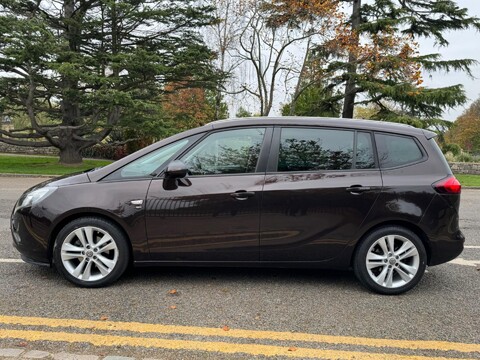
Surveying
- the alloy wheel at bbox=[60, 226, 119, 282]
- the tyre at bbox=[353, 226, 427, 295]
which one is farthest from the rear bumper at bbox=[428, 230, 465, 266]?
the alloy wheel at bbox=[60, 226, 119, 282]

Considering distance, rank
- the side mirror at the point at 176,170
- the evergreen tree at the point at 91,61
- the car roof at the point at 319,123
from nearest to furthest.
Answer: the side mirror at the point at 176,170
the car roof at the point at 319,123
the evergreen tree at the point at 91,61

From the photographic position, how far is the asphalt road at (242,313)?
2793 millimetres

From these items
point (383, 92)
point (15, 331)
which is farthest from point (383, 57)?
point (15, 331)

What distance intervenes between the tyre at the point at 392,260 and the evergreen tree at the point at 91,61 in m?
14.2

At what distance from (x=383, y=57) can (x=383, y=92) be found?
186 cm

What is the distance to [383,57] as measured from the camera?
18.6 meters

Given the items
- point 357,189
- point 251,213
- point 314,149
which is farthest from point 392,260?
point 251,213

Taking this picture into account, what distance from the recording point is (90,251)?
3.71m

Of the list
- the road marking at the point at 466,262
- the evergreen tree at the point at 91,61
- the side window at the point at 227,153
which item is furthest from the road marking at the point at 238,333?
the evergreen tree at the point at 91,61

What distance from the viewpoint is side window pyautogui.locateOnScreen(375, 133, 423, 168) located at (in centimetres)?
386

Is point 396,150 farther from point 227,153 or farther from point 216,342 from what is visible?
point 216,342

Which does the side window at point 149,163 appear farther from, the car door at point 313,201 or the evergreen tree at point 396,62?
the evergreen tree at point 396,62

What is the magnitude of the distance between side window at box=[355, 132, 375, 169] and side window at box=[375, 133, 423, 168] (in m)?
0.08

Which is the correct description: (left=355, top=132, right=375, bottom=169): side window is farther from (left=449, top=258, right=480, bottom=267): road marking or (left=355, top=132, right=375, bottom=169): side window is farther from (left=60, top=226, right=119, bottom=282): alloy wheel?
(left=60, top=226, right=119, bottom=282): alloy wheel
